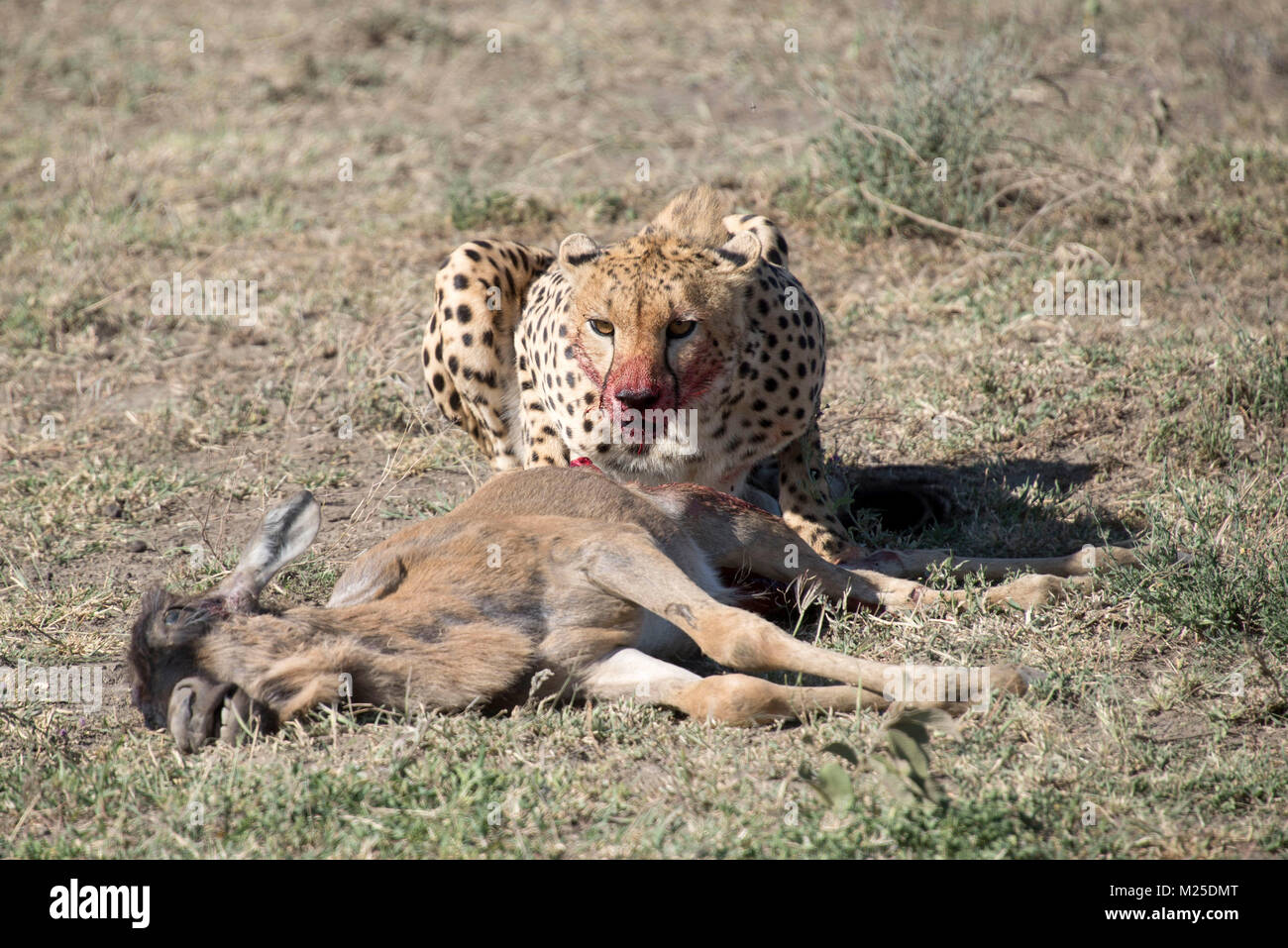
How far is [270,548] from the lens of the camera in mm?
3537

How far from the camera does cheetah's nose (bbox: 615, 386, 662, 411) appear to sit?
13.2ft

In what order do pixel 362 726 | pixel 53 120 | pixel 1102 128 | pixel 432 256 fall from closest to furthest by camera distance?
pixel 362 726
pixel 432 256
pixel 1102 128
pixel 53 120

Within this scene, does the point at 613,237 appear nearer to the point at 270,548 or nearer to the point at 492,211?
the point at 492,211

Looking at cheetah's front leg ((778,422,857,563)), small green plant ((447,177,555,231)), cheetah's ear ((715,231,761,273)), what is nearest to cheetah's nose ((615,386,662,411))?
cheetah's ear ((715,231,761,273))

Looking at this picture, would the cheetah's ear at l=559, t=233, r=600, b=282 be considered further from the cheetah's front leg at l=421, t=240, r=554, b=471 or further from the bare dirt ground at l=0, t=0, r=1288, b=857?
the bare dirt ground at l=0, t=0, r=1288, b=857

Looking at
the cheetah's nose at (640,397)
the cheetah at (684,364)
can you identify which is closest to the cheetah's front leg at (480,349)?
the cheetah at (684,364)

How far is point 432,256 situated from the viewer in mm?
7230

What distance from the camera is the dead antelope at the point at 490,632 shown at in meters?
3.27

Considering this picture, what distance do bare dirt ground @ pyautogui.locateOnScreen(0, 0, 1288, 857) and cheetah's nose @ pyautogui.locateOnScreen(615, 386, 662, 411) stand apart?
878mm

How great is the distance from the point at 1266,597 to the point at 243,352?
183 inches

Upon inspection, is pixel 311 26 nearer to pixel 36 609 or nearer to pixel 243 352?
pixel 243 352

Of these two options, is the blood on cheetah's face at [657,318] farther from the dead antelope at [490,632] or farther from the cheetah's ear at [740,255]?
the dead antelope at [490,632]
